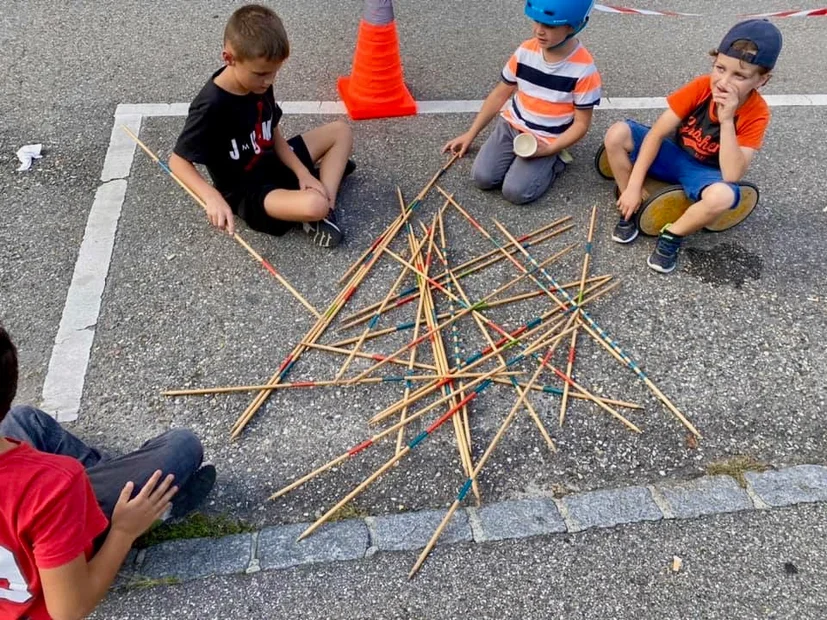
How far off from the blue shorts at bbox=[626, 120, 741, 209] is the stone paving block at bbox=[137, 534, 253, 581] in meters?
2.59

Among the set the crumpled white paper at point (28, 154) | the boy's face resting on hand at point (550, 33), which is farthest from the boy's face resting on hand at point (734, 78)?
the crumpled white paper at point (28, 154)

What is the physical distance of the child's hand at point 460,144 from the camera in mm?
3686

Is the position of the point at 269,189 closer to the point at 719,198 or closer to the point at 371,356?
the point at 371,356

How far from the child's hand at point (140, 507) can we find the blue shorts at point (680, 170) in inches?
106

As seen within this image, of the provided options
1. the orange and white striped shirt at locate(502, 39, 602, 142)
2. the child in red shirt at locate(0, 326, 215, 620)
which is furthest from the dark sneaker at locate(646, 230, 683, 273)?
the child in red shirt at locate(0, 326, 215, 620)

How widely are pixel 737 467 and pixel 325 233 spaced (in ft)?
6.85

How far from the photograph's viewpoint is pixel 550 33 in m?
3.02

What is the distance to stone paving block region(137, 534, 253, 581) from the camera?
2041 millimetres

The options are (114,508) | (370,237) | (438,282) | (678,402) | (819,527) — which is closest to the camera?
(114,508)

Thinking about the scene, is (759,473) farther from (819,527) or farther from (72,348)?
(72,348)

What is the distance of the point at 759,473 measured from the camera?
238cm

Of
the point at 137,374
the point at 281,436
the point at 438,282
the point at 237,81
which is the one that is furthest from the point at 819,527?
the point at 237,81

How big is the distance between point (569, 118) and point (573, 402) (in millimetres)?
1634

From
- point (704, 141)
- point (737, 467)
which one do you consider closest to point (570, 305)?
point (737, 467)
